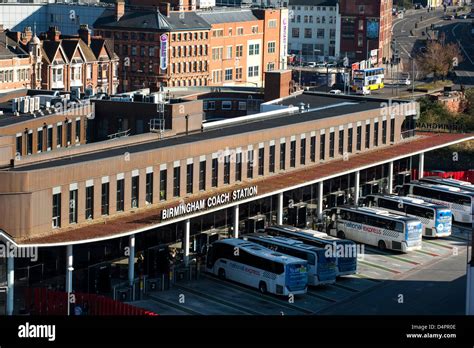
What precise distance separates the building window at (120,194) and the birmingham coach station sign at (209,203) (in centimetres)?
223

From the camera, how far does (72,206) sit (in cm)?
4328

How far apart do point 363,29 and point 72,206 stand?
13345cm

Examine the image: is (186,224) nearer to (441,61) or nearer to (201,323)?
(201,323)

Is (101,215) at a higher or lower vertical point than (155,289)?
higher

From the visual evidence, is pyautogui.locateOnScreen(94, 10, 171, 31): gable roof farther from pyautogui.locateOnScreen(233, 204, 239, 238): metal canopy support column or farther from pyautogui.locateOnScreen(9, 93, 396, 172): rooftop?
pyautogui.locateOnScreen(233, 204, 239, 238): metal canopy support column

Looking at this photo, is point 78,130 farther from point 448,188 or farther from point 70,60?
point 70,60

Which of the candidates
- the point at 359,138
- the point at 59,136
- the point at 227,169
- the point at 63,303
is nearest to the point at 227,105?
the point at 359,138

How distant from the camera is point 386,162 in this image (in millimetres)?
67250

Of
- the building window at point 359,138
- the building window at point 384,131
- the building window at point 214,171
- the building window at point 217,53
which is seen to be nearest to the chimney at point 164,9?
the building window at point 217,53

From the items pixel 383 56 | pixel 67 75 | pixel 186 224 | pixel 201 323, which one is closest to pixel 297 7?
pixel 383 56

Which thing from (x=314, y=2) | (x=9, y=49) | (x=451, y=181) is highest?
(x=314, y=2)

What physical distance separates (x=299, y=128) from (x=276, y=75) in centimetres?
1578

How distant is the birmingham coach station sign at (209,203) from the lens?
151 feet

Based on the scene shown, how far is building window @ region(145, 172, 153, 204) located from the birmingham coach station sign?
2.16 metres
